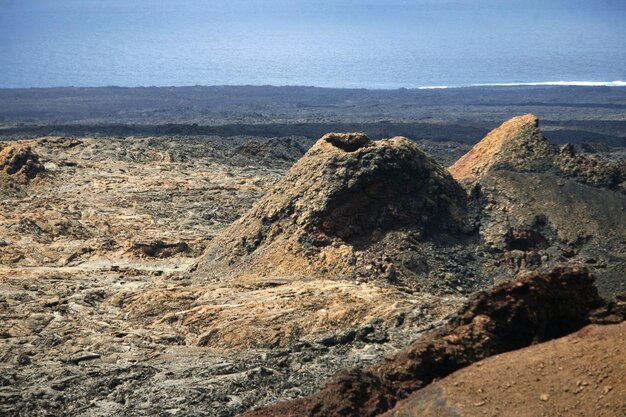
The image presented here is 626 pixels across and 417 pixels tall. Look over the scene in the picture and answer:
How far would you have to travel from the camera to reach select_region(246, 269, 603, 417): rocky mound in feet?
26.4

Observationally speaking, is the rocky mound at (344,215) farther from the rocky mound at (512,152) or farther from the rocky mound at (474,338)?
the rocky mound at (474,338)

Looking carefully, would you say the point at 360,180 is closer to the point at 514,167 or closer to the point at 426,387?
the point at 514,167

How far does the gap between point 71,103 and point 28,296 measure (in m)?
56.3

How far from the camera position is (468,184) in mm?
15258

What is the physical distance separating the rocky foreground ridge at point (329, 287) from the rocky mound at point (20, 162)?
4.36 m

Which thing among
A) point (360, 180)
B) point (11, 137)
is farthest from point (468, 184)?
point (11, 137)

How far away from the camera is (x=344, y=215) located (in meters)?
14.2

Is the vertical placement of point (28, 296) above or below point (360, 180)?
below

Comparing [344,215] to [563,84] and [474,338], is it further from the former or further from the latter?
[563,84]

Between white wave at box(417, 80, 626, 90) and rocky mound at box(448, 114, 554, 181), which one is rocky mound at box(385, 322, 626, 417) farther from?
white wave at box(417, 80, 626, 90)

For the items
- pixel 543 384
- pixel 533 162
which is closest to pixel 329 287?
pixel 533 162

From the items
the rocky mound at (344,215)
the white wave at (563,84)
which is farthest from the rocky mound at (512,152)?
the white wave at (563,84)

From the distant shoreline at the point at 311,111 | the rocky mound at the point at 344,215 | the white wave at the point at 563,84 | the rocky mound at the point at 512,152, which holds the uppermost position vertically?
the rocky mound at the point at 512,152

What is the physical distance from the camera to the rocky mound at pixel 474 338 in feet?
26.4
